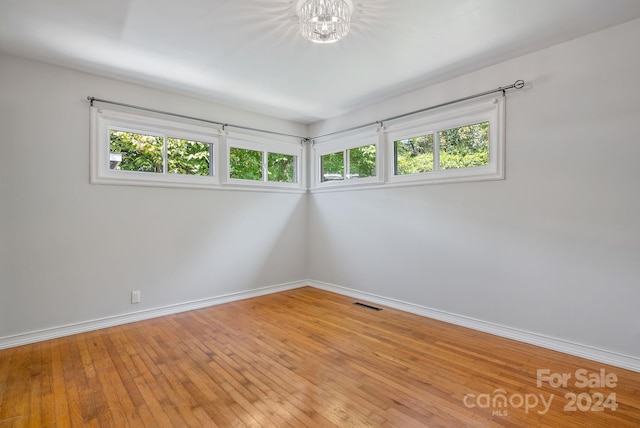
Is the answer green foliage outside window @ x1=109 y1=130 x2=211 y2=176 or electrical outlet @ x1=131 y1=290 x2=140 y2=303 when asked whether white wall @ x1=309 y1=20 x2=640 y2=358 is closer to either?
green foliage outside window @ x1=109 y1=130 x2=211 y2=176

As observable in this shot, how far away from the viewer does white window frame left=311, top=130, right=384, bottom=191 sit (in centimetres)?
416

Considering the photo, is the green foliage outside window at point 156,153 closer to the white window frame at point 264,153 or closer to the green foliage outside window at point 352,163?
the white window frame at point 264,153

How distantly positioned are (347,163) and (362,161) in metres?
0.29

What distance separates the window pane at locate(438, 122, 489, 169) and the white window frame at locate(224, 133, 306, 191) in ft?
7.29

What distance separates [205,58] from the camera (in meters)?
2.95

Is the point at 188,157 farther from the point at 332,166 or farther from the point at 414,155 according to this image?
the point at 414,155

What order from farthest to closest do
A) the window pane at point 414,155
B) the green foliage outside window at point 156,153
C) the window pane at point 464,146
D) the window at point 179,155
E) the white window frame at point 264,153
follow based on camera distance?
the white window frame at point 264,153
the window pane at point 414,155
the green foliage outside window at point 156,153
the window at point 179,155
the window pane at point 464,146

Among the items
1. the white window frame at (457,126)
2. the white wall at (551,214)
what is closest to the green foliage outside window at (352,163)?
the white window frame at (457,126)

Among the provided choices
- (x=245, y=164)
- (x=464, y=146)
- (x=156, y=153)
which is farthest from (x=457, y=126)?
(x=156, y=153)

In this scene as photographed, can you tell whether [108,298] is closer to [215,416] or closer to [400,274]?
[215,416]

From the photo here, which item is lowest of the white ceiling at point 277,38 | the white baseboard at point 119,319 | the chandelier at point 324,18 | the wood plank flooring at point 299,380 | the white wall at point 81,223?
the wood plank flooring at point 299,380

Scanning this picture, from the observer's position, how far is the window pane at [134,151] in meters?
3.43

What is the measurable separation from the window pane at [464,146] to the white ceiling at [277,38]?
0.58 meters

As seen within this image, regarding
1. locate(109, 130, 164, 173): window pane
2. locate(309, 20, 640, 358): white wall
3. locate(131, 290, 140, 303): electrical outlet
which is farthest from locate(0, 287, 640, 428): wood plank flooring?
locate(109, 130, 164, 173): window pane
